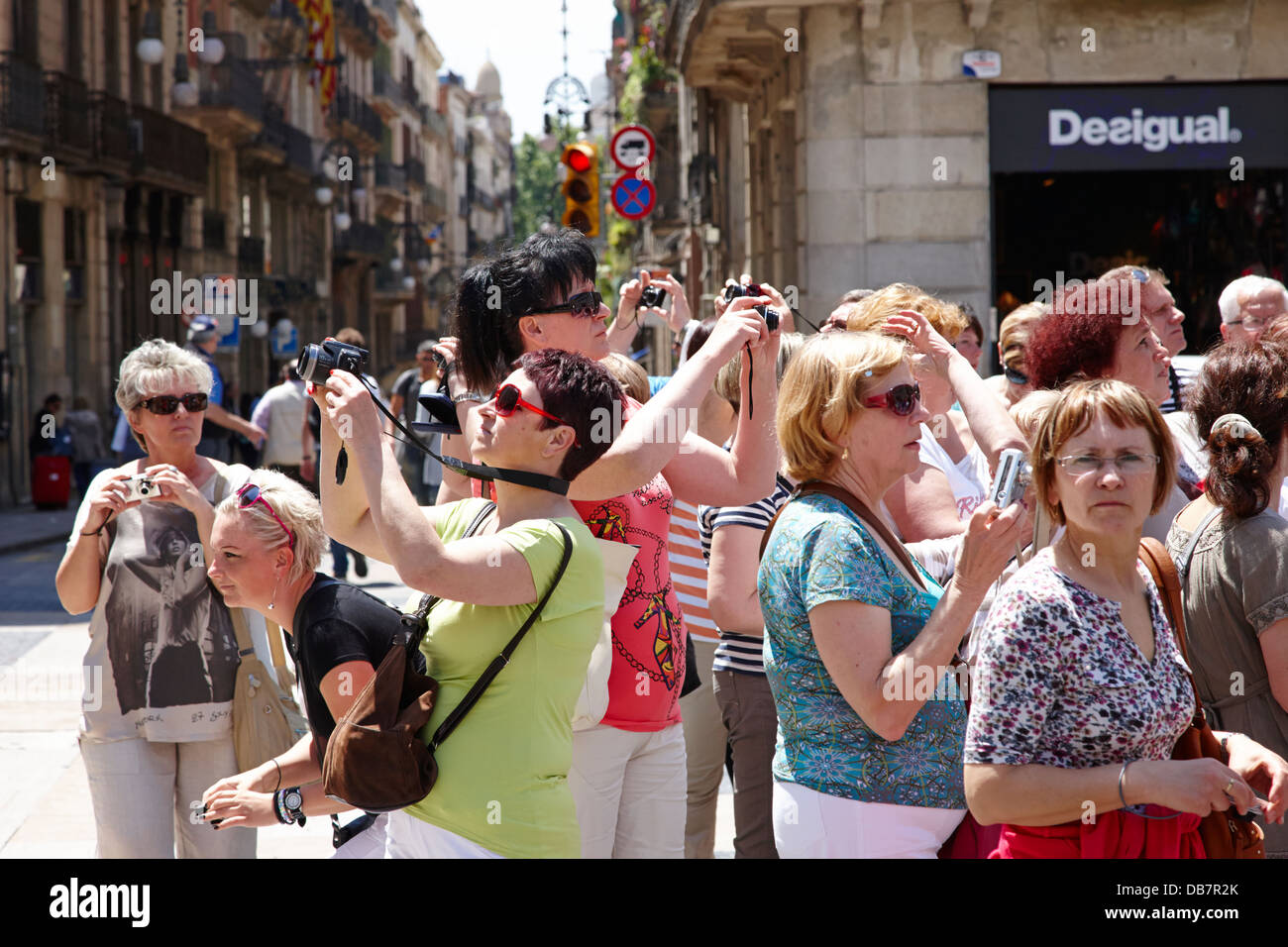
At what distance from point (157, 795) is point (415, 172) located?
69785 mm

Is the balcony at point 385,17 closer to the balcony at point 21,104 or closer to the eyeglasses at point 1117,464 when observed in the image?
the balcony at point 21,104

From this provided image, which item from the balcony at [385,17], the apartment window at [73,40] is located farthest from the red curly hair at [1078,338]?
the balcony at [385,17]

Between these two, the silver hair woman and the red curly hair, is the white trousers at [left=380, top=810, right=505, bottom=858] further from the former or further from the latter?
the red curly hair

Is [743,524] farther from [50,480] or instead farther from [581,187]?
[50,480]

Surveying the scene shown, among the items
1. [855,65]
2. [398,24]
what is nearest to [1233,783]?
[855,65]

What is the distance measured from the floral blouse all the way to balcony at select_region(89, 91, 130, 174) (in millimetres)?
26184

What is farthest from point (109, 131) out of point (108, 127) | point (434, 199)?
point (434, 199)

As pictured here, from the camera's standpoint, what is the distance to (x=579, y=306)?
3.72 metres

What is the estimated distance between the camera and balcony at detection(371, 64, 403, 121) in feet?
200

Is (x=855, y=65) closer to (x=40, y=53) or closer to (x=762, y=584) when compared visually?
(x=762, y=584)

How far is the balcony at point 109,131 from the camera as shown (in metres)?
26.5
